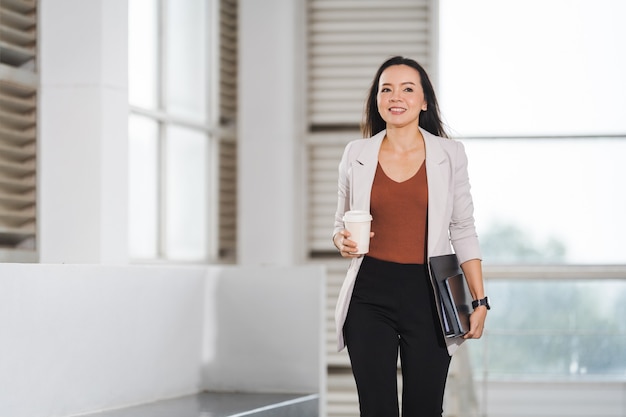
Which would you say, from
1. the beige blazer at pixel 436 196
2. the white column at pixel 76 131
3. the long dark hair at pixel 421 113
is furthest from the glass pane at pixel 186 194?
the beige blazer at pixel 436 196

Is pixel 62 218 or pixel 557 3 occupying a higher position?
pixel 557 3

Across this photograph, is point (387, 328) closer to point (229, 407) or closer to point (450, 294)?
point (450, 294)

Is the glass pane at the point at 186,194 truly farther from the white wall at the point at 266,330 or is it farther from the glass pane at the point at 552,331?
the glass pane at the point at 552,331

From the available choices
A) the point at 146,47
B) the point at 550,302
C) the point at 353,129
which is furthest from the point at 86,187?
the point at 550,302

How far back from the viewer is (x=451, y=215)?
10.2 ft

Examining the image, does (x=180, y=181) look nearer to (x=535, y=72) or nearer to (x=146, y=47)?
(x=146, y=47)

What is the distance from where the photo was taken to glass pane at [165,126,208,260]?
17.9 ft

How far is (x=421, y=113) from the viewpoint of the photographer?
3.25 metres

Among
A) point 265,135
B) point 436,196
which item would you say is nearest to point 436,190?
point 436,196

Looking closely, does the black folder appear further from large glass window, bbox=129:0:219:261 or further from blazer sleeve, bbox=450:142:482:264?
large glass window, bbox=129:0:219:261

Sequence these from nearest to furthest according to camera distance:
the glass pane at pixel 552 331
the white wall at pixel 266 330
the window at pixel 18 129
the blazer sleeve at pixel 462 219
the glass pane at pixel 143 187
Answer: the blazer sleeve at pixel 462 219 → the window at pixel 18 129 → the white wall at pixel 266 330 → the glass pane at pixel 143 187 → the glass pane at pixel 552 331

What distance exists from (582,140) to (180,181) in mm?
2334

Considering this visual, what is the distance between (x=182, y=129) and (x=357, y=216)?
9.37 ft

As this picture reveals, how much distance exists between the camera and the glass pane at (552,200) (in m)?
6.05
